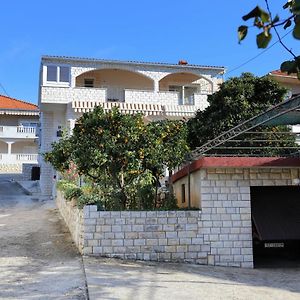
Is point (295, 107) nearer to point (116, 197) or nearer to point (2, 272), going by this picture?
point (116, 197)

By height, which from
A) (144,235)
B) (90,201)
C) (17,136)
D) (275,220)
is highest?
(17,136)

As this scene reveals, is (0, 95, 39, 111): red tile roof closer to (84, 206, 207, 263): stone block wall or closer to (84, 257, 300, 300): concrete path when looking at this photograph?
(84, 206, 207, 263): stone block wall

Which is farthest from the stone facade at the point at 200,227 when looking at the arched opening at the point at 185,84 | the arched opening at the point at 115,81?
the arched opening at the point at 185,84

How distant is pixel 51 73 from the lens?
23.0m

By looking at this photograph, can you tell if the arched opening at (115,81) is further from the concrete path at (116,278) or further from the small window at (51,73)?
the concrete path at (116,278)

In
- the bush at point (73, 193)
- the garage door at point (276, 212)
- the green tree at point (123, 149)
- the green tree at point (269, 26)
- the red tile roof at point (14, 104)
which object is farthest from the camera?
the red tile roof at point (14, 104)

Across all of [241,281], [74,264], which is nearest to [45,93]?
[74,264]

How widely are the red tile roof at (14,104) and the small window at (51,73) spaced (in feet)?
68.4

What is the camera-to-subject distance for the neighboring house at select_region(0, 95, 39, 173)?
39188 millimetres

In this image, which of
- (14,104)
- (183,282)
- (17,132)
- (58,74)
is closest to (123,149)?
(183,282)

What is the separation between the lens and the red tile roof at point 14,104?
43250mm

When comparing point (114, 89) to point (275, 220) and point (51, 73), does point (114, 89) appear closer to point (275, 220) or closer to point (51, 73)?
point (51, 73)

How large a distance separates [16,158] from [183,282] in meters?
34.5

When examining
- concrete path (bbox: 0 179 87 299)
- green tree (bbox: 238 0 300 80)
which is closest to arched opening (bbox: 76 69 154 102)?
concrete path (bbox: 0 179 87 299)
